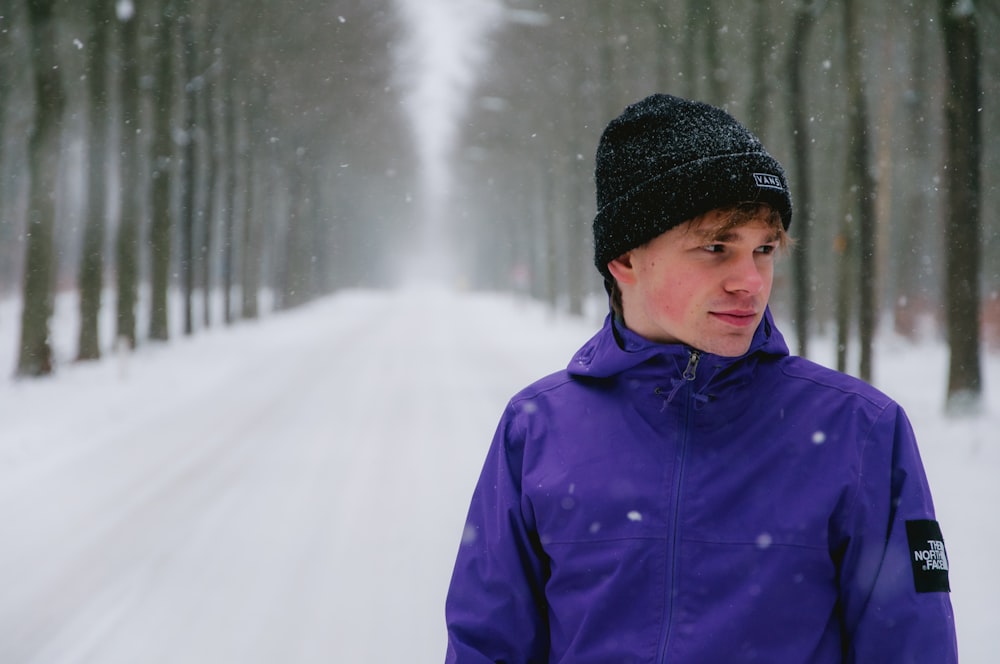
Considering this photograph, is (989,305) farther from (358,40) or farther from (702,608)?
(702,608)

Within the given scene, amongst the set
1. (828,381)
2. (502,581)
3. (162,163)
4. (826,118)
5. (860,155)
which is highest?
(826,118)

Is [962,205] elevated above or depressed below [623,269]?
above

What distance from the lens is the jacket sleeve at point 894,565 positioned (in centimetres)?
171

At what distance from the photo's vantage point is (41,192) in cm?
1408

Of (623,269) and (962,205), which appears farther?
(962,205)

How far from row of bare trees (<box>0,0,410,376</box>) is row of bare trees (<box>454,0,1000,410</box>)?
6234 millimetres

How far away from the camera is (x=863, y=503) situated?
5.68 feet

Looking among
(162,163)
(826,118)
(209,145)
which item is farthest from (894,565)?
(209,145)

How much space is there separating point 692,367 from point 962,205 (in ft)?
34.8

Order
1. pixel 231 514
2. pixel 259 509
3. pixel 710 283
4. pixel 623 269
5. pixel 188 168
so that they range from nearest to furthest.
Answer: pixel 710 283, pixel 623 269, pixel 231 514, pixel 259 509, pixel 188 168

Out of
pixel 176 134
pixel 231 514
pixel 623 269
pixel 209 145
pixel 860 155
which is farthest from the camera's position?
pixel 209 145

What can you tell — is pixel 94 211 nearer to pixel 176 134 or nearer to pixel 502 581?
pixel 176 134

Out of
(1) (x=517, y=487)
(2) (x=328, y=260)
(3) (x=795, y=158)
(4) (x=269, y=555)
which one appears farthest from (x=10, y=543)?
(2) (x=328, y=260)

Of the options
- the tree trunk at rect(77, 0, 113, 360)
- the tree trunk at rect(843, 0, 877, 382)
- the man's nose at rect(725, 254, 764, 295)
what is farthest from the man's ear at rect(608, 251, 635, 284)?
the tree trunk at rect(77, 0, 113, 360)
